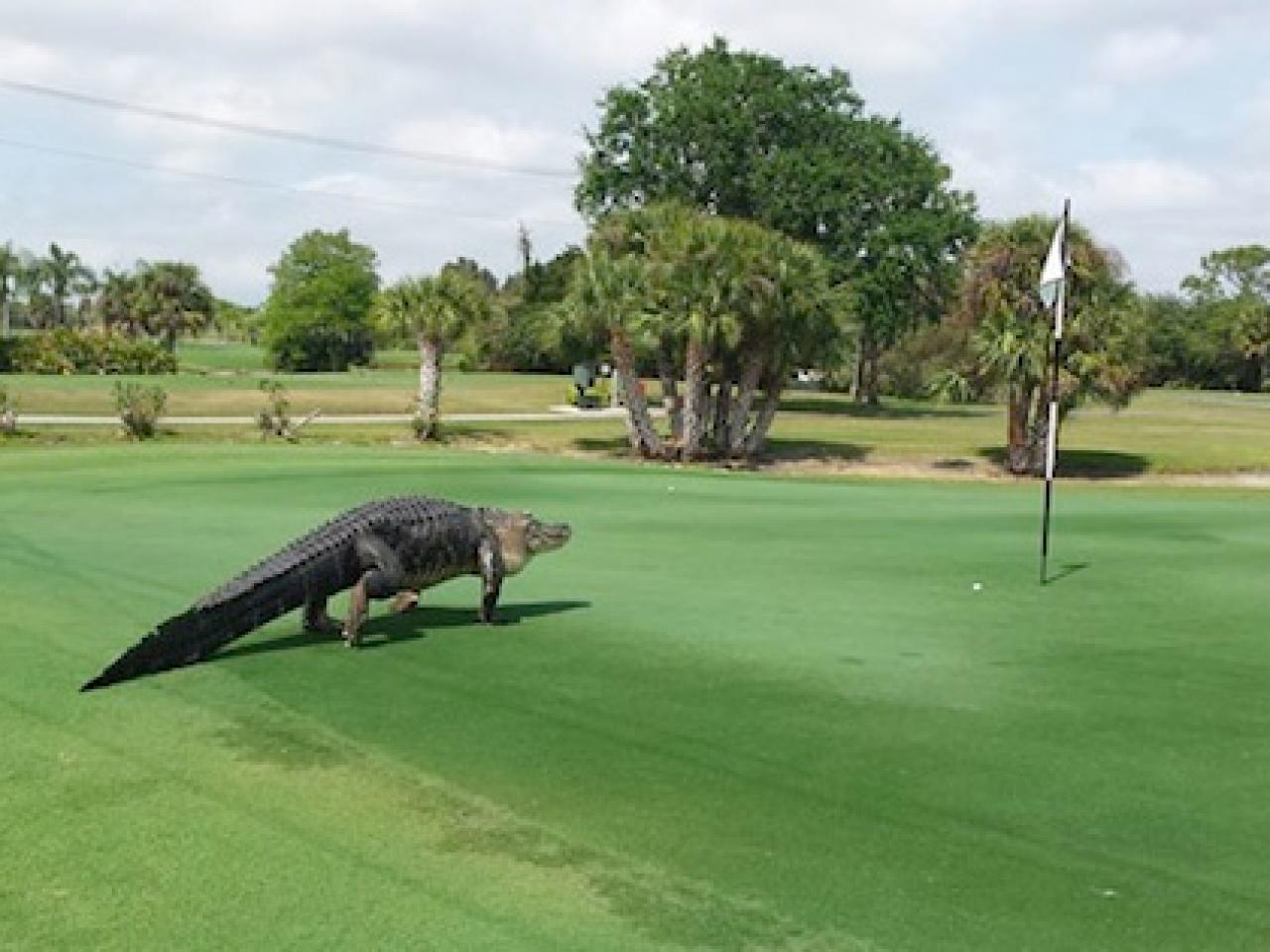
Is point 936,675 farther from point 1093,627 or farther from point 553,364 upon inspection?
point 553,364

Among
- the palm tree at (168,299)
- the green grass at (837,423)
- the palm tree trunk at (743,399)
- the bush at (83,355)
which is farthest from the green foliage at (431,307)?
the palm tree at (168,299)

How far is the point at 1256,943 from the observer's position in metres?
6.00

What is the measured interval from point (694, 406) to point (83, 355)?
150 ft

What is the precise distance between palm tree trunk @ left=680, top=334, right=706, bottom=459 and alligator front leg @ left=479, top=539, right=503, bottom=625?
30.1 m

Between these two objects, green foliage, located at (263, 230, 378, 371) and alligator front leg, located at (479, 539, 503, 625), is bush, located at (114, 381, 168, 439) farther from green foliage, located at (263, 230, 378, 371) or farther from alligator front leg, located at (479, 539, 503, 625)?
green foliage, located at (263, 230, 378, 371)

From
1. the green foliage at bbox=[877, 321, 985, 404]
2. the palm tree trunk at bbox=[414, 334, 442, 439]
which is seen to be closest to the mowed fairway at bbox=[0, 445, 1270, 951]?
the palm tree trunk at bbox=[414, 334, 442, 439]

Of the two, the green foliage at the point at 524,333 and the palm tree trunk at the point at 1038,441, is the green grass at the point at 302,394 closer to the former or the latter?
the green foliage at the point at 524,333

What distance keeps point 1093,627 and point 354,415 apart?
1686 inches

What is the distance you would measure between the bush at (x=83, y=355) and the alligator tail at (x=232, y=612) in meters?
68.0

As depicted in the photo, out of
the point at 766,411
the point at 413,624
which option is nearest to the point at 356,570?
the point at 413,624

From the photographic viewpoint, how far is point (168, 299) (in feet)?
367

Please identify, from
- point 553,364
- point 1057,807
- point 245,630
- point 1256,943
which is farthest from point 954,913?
point 553,364

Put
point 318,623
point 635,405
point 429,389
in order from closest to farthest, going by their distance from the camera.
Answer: point 318,623, point 635,405, point 429,389

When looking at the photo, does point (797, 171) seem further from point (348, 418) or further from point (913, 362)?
point (913, 362)
